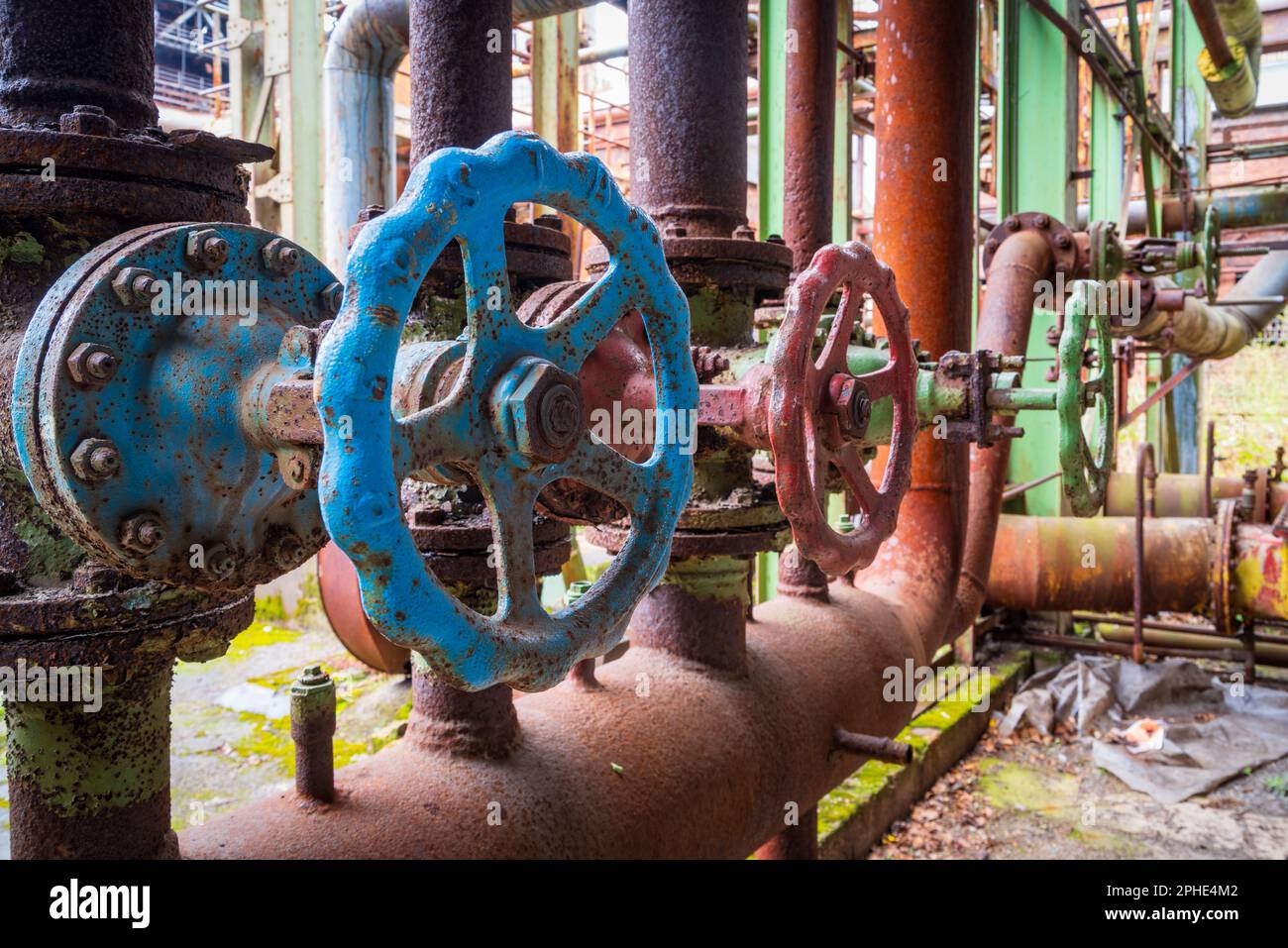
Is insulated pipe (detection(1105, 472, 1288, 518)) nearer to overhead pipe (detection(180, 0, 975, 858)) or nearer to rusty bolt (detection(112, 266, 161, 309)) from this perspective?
overhead pipe (detection(180, 0, 975, 858))

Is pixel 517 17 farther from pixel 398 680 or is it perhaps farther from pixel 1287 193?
pixel 1287 193

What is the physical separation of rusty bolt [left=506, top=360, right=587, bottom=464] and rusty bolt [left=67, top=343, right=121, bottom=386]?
35 centimetres

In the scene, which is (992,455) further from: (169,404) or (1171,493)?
(1171,493)

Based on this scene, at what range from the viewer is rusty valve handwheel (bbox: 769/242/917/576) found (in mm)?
1202

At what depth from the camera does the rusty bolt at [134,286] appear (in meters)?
0.86

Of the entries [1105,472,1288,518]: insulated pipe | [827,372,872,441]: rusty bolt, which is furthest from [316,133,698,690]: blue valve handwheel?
[1105,472,1288,518]: insulated pipe

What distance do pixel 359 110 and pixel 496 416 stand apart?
10.6ft

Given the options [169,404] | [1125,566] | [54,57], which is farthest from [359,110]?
[1125,566]

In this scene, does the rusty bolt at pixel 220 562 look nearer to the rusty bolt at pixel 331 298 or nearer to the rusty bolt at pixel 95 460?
the rusty bolt at pixel 95 460

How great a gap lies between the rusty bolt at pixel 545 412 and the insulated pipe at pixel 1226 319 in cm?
405

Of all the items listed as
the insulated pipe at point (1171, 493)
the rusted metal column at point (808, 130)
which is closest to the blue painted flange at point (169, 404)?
the rusted metal column at point (808, 130)

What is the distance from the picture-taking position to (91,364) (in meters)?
0.83
